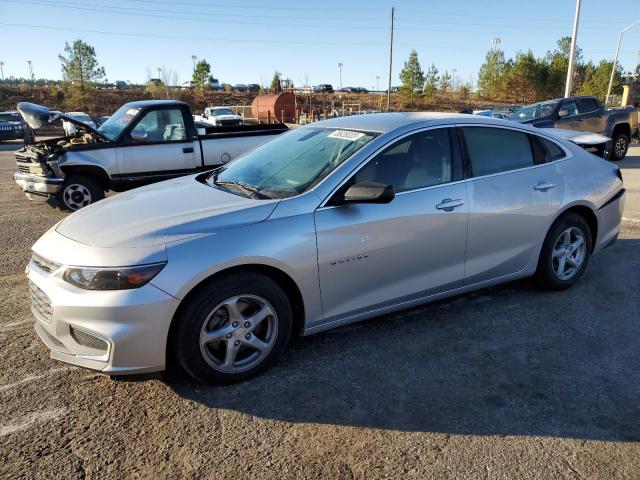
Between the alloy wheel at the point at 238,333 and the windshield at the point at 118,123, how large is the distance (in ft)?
20.8

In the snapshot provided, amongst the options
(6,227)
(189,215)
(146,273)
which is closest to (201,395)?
(146,273)

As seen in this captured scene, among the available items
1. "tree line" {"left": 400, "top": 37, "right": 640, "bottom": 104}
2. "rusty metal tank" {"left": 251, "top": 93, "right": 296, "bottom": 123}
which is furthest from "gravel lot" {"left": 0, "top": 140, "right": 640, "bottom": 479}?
"tree line" {"left": 400, "top": 37, "right": 640, "bottom": 104}

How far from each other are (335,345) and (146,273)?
4.98 feet

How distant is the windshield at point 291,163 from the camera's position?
353cm

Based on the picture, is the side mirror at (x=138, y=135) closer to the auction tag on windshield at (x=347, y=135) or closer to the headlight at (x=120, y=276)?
the auction tag on windshield at (x=347, y=135)

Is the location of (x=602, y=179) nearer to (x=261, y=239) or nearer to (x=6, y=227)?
(x=261, y=239)

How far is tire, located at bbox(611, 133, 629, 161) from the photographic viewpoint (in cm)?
1473

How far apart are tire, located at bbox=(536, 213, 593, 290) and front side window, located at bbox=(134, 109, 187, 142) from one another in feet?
20.9

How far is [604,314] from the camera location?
165 inches

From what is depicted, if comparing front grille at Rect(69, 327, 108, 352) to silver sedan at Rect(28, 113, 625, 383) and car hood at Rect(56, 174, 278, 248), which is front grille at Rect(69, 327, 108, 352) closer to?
silver sedan at Rect(28, 113, 625, 383)

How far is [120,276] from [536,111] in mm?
14371

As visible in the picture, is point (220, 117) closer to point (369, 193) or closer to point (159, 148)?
point (159, 148)

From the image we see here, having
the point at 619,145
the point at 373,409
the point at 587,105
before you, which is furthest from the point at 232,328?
the point at 619,145

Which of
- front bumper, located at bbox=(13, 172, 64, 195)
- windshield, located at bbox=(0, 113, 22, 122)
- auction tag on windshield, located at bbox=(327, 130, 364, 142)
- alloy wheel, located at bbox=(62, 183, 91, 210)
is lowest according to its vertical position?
alloy wheel, located at bbox=(62, 183, 91, 210)
